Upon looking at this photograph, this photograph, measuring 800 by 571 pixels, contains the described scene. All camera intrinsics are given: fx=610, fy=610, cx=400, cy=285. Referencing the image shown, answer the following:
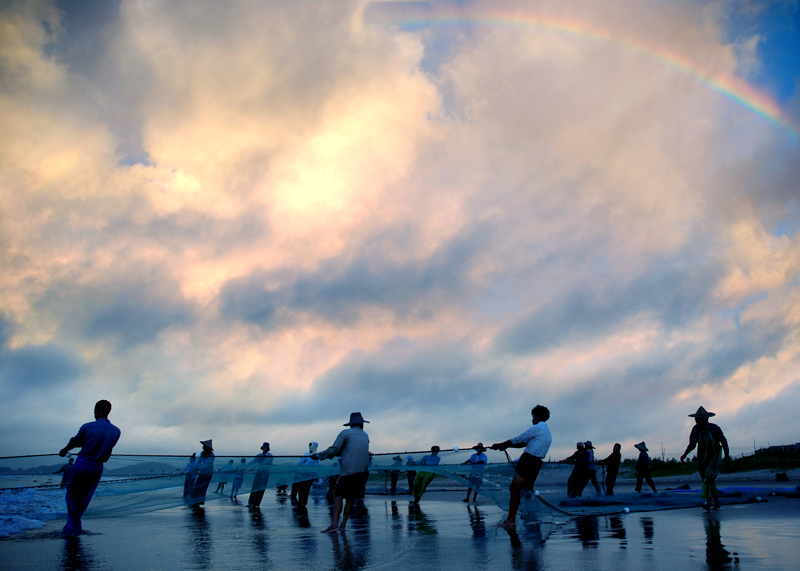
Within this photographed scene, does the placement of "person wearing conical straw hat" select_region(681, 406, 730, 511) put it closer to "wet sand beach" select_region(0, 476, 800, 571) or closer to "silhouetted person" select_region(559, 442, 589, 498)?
"wet sand beach" select_region(0, 476, 800, 571)

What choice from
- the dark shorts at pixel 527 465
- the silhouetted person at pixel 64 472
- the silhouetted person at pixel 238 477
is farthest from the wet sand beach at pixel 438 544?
the silhouetted person at pixel 238 477

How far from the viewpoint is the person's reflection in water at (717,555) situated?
19.0ft

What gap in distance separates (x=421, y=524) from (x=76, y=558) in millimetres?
6400

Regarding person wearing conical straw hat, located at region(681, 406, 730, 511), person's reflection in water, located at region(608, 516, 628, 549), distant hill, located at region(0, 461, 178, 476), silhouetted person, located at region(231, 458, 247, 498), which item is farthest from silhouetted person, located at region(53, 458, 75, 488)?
person wearing conical straw hat, located at region(681, 406, 730, 511)

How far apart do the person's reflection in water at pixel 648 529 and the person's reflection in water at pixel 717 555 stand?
70 centimetres

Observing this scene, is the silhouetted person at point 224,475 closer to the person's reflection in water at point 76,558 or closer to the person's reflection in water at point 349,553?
the person's reflection in water at point 76,558

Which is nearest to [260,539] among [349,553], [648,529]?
[349,553]

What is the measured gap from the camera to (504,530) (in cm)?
1002

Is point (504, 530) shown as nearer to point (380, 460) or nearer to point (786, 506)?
point (380, 460)

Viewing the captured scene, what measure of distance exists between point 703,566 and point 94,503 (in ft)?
44.8

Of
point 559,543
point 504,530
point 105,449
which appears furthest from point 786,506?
point 105,449

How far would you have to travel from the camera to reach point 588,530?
9.66 metres

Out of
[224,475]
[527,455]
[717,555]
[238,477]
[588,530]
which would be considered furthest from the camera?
A: [238,477]

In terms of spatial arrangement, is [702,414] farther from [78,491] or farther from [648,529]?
[78,491]
